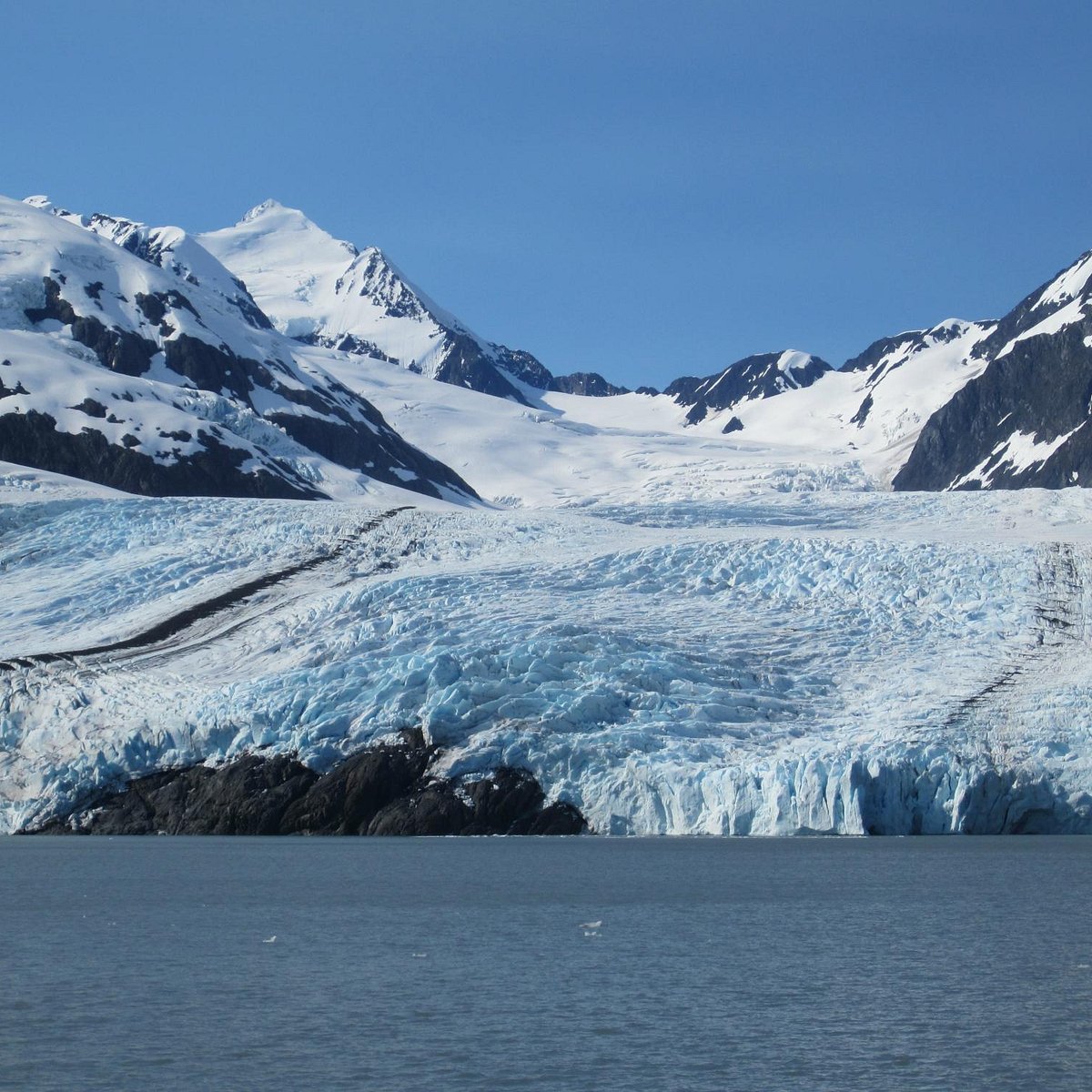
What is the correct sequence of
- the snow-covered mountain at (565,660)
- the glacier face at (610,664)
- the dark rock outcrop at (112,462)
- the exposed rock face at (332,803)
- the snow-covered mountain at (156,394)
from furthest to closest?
1. the snow-covered mountain at (156,394)
2. the dark rock outcrop at (112,462)
3. the exposed rock face at (332,803)
4. the snow-covered mountain at (565,660)
5. the glacier face at (610,664)

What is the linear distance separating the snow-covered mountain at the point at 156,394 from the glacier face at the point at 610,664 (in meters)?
48.6

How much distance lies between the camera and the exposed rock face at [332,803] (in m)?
44.5

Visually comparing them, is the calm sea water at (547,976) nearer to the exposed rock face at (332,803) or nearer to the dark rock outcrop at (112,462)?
the exposed rock face at (332,803)

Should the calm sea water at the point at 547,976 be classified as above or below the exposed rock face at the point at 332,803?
below

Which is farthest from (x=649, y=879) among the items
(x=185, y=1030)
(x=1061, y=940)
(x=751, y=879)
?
(x=185, y=1030)

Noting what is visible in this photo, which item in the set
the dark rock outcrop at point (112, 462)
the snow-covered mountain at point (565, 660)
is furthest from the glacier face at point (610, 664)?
the dark rock outcrop at point (112, 462)

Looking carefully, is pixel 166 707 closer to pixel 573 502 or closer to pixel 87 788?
pixel 87 788

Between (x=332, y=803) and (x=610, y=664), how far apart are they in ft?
31.0

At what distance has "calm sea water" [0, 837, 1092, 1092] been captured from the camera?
54.3 ft

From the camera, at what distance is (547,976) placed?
72.7 ft

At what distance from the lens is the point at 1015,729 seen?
44500 millimetres

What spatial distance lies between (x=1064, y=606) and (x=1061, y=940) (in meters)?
30.7

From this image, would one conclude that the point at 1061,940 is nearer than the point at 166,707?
Yes

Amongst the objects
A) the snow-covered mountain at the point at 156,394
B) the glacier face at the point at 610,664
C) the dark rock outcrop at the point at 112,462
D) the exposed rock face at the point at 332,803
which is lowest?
the exposed rock face at the point at 332,803
